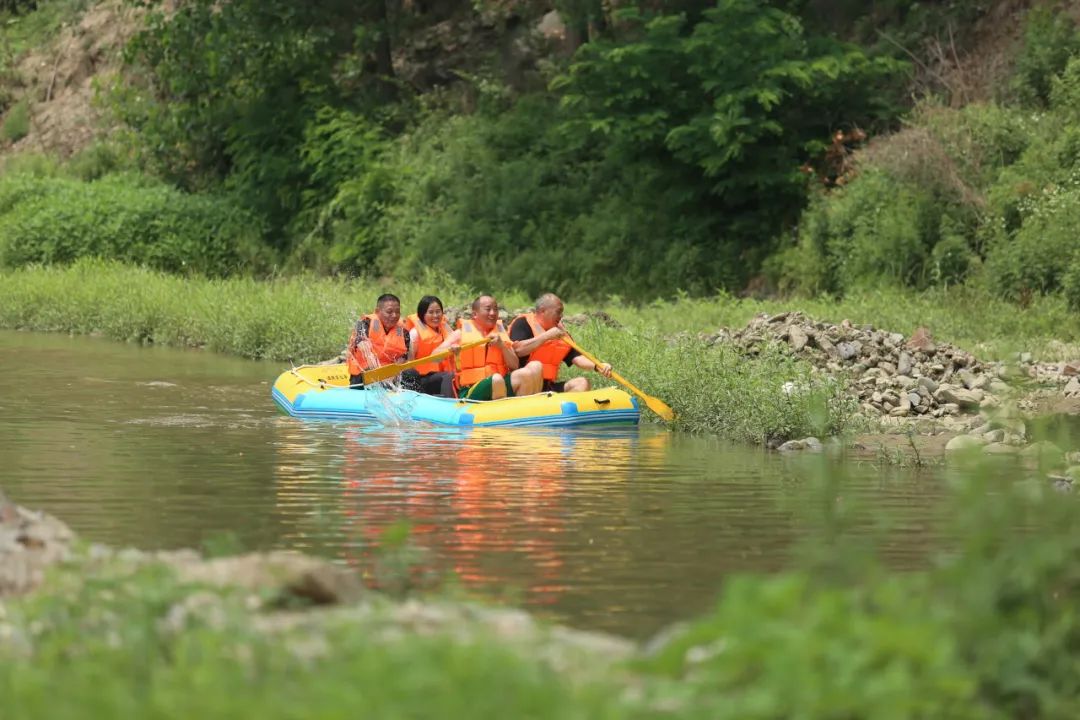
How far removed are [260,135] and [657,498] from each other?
25997 mm

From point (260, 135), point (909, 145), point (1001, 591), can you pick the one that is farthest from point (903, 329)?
point (260, 135)

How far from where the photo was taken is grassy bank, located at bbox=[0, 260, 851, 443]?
603 inches

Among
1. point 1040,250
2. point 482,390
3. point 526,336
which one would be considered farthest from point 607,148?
point 482,390

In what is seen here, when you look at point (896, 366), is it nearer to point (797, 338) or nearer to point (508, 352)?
point (797, 338)

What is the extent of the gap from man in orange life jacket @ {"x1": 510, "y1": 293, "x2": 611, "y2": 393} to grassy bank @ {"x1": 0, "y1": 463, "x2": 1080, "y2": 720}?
9.76 meters

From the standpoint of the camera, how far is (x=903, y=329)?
20297mm

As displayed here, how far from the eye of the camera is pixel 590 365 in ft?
55.4

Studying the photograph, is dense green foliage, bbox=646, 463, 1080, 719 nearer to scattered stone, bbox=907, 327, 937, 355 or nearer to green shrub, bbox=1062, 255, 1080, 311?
scattered stone, bbox=907, 327, 937, 355

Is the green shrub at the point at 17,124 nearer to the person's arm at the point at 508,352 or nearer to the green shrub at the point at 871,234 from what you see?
the green shrub at the point at 871,234

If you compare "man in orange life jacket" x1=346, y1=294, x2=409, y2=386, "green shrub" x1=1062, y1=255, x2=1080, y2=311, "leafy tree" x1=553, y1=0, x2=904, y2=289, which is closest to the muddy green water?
"man in orange life jacket" x1=346, y1=294, x2=409, y2=386

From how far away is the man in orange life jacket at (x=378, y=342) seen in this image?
17766mm

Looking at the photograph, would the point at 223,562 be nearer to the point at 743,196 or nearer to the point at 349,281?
the point at 743,196

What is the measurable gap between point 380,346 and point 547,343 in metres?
1.77

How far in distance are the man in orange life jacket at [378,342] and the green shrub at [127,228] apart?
16815 mm
